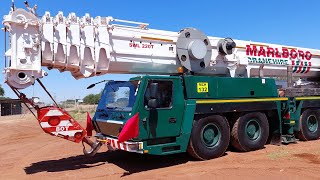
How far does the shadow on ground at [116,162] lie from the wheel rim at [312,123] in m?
4.61

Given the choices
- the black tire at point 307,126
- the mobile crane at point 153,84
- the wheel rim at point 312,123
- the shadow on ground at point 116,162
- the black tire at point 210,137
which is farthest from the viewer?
the wheel rim at point 312,123

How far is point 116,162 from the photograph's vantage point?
27.9 ft

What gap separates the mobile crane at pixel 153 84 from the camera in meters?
7.23

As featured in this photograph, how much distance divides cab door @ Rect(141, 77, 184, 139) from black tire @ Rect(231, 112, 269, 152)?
1.88 meters

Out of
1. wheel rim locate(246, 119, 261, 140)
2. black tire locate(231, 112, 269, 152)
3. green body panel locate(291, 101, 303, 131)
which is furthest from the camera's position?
green body panel locate(291, 101, 303, 131)

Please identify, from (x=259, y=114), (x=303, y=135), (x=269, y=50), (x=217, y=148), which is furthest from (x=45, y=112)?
(x=303, y=135)

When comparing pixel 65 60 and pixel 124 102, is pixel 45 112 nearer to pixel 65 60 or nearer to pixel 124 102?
pixel 65 60

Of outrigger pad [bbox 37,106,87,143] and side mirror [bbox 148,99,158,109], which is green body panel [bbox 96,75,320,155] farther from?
outrigger pad [bbox 37,106,87,143]

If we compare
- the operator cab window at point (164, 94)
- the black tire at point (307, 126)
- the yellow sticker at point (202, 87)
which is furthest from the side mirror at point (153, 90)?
the black tire at point (307, 126)

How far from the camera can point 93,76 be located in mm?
7988

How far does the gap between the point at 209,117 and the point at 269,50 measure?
3725 mm

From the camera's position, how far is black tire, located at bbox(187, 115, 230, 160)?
8078 mm

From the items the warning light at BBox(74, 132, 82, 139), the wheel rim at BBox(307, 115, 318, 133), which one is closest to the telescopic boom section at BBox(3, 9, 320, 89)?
the warning light at BBox(74, 132, 82, 139)

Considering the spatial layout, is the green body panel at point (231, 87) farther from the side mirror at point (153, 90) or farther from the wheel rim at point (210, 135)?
the side mirror at point (153, 90)
